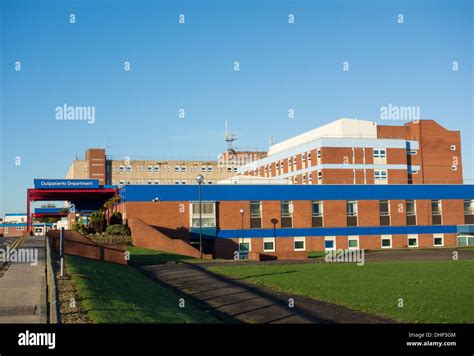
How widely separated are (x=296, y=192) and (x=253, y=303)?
129 ft

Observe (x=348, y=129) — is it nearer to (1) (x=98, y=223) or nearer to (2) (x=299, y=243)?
(2) (x=299, y=243)

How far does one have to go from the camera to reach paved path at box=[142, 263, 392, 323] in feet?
54.1

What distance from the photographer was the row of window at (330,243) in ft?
186

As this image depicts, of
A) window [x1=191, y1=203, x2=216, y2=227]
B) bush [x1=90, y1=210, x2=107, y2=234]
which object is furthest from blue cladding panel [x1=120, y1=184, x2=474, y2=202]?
bush [x1=90, y1=210, x2=107, y2=234]

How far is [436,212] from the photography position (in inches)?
2462

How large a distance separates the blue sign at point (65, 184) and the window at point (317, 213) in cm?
2503

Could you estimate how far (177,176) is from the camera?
130125 millimetres

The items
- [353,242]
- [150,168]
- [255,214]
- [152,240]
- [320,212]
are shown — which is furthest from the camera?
[150,168]

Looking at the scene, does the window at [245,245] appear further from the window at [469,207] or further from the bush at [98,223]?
the window at [469,207]

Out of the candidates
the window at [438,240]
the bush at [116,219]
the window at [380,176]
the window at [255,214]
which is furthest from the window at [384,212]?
the bush at [116,219]

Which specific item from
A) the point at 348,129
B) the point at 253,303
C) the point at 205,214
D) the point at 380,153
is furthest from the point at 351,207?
the point at 253,303
